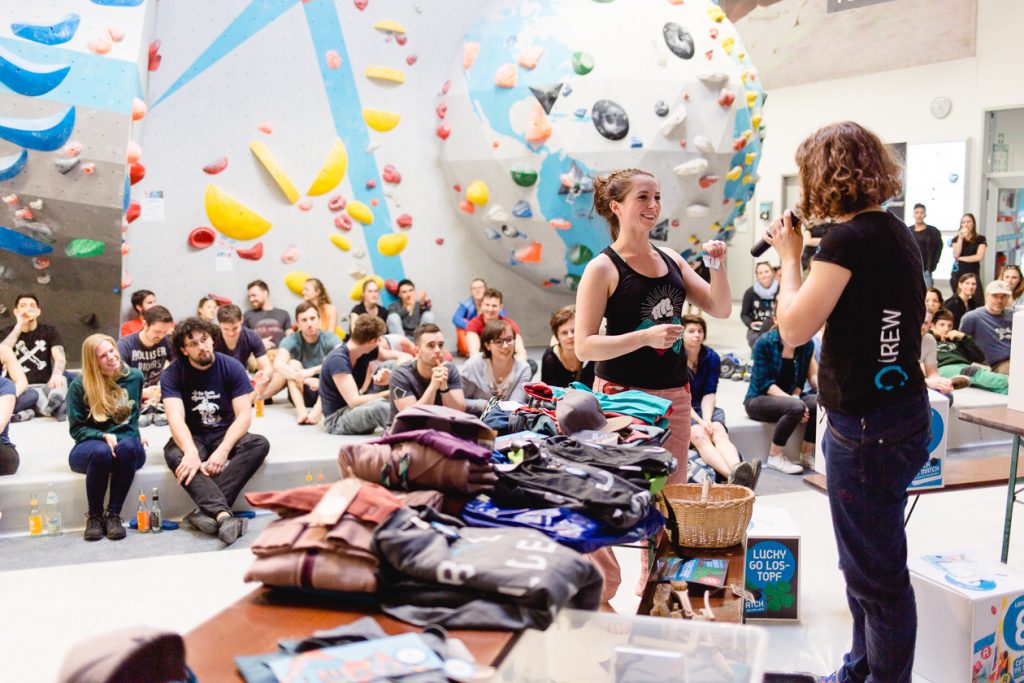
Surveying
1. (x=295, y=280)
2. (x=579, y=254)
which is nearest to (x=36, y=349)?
(x=295, y=280)

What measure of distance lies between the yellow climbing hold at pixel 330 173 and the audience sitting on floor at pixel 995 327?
5401 mm

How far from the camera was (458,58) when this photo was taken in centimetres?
833

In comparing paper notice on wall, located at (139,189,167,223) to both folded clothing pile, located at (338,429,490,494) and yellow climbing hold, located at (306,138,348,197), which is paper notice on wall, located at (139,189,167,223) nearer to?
yellow climbing hold, located at (306,138,348,197)

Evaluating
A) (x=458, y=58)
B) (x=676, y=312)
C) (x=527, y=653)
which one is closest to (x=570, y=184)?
(x=458, y=58)

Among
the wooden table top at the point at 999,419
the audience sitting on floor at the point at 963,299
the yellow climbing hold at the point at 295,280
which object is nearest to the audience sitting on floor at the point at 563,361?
the wooden table top at the point at 999,419

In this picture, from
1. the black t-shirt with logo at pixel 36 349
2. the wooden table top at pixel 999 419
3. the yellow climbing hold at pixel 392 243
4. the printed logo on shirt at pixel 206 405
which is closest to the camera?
the wooden table top at pixel 999 419

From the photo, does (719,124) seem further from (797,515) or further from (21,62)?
(21,62)

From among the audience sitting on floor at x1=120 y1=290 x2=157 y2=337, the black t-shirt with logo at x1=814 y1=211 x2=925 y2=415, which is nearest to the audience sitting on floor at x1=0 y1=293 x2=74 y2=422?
the audience sitting on floor at x1=120 y1=290 x2=157 y2=337

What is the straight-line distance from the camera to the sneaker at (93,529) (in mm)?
4633

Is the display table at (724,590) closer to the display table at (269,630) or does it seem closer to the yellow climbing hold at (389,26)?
the display table at (269,630)

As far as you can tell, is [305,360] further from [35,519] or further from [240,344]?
[35,519]

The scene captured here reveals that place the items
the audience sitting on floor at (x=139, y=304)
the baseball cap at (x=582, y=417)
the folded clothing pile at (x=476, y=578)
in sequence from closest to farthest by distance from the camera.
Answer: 1. the folded clothing pile at (x=476, y=578)
2. the baseball cap at (x=582, y=417)
3. the audience sitting on floor at (x=139, y=304)

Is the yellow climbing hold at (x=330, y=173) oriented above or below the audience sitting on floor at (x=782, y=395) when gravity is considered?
above

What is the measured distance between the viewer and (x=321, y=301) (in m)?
7.66
